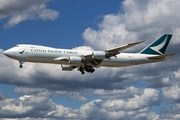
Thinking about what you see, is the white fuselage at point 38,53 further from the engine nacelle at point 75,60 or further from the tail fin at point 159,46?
the tail fin at point 159,46

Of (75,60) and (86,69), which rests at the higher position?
(75,60)

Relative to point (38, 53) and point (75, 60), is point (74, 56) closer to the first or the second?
point (75, 60)

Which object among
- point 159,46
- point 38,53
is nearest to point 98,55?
point 38,53

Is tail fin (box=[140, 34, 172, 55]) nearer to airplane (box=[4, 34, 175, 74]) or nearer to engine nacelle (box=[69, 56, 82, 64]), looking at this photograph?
airplane (box=[4, 34, 175, 74])

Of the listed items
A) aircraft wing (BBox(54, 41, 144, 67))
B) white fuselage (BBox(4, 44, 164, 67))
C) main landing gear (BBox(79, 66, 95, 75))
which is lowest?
main landing gear (BBox(79, 66, 95, 75))

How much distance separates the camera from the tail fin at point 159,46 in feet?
217

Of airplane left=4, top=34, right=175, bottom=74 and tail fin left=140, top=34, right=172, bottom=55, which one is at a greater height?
tail fin left=140, top=34, right=172, bottom=55

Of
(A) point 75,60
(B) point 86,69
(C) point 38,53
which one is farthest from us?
(B) point 86,69

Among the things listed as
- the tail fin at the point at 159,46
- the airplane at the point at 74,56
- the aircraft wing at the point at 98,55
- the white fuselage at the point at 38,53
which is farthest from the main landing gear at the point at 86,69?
the tail fin at the point at 159,46

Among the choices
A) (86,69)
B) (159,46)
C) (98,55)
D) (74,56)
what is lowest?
(86,69)

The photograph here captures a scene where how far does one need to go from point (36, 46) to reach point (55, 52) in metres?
4.83

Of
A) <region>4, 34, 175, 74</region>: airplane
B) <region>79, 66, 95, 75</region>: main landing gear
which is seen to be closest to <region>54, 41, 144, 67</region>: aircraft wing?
<region>4, 34, 175, 74</region>: airplane

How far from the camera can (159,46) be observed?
67.3 m

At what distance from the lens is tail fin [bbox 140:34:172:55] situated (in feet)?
217
